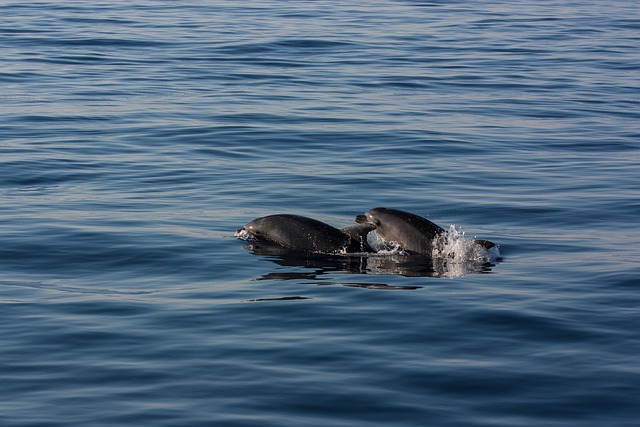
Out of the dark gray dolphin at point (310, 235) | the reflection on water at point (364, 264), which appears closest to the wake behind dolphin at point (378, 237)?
the dark gray dolphin at point (310, 235)

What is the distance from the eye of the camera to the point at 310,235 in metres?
13.7

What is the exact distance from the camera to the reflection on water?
12.8 meters

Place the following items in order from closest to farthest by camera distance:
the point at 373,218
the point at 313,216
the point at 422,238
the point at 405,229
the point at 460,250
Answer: the point at 460,250 < the point at 422,238 < the point at 405,229 < the point at 373,218 < the point at 313,216

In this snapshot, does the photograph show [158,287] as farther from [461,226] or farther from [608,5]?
[608,5]

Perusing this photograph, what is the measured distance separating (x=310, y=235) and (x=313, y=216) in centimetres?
178

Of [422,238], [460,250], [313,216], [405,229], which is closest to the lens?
[460,250]

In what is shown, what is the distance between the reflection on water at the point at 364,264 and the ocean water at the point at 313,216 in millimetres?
52

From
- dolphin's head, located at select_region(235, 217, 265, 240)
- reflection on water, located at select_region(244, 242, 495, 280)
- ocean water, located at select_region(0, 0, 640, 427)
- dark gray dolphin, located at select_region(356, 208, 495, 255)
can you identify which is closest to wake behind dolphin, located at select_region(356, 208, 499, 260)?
dark gray dolphin, located at select_region(356, 208, 495, 255)

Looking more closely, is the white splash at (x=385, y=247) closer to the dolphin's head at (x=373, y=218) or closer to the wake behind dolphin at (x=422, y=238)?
the wake behind dolphin at (x=422, y=238)

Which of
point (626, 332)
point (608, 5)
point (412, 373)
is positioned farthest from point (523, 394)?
point (608, 5)

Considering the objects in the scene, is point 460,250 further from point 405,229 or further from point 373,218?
point 373,218

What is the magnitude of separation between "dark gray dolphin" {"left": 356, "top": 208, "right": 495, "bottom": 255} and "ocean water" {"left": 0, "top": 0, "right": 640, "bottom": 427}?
0.94 feet

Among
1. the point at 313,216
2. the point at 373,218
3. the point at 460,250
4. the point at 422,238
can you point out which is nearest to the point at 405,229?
→ the point at 422,238

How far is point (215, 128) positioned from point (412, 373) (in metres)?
12.8
